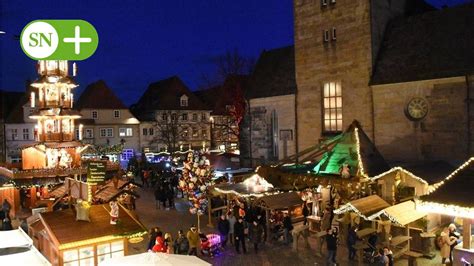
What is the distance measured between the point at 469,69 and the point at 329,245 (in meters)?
11.5

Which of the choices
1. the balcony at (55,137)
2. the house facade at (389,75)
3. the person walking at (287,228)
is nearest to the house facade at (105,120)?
the balcony at (55,137)

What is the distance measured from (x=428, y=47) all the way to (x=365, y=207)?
1118cm

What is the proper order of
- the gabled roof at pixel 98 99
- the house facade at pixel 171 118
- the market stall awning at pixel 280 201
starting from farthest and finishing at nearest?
→ the house facade at pixel 171 118 < the gabled roof at pixel 98 99 < the market stall awning at pixel 280 201

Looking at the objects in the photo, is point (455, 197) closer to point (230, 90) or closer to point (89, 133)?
point (230, 90)

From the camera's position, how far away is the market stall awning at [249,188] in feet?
66.1

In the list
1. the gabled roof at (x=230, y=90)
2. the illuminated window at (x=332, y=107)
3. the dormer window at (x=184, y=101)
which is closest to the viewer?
the illuminated window at (x=332, y=107)

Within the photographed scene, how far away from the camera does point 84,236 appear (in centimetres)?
1190

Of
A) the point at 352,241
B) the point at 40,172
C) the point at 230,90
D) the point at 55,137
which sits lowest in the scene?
the point at 352,241

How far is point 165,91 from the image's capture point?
55.5m

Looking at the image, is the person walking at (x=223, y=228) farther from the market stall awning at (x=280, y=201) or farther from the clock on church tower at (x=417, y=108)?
the clock on church tower at (x=417, y=108)

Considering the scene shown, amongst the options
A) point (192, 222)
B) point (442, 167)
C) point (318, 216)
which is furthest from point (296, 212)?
point (442, 167)

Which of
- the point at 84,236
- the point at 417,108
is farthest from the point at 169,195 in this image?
the point at 417,108

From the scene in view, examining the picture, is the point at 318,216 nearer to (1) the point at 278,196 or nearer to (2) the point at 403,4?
(1) the point at 278,196

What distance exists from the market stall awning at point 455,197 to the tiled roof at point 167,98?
43.4m
